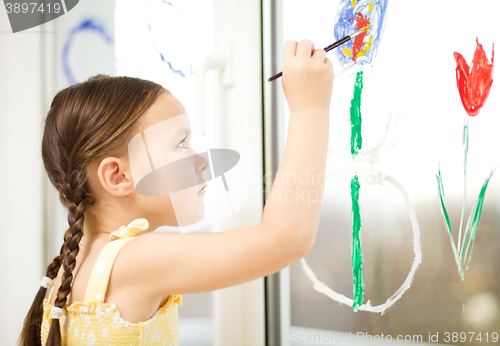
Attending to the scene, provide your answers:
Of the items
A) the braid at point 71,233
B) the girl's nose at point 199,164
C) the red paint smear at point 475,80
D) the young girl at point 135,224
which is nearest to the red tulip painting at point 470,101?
the red paint smear at point 475,80

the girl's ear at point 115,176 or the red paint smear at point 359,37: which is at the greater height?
the red paint smear at point 359,37

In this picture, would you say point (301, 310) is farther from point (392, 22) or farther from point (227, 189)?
point (392, 22)

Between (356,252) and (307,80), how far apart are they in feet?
1.08

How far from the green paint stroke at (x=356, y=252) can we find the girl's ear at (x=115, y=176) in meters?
0.37

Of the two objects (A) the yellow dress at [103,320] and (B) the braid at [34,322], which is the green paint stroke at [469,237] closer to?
(A) the yellow dress at [103,320]

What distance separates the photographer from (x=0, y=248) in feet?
2.89

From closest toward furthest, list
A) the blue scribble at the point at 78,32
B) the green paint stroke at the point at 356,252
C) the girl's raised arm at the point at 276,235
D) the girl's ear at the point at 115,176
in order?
the girl's raised arm at the point at 276,235 → the girl's ear at the point at 115,176 → the green paint stroke at the point at 356,252 → the blue scribble at the point at 78,32

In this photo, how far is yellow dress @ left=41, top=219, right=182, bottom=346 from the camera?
47 centimetres

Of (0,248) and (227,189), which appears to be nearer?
(227,189)

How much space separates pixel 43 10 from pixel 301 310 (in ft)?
2.92

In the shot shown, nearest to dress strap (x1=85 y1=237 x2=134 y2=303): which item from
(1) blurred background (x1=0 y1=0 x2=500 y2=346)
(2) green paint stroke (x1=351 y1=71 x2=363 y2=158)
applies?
(1) blurred background (x1=0 y1=0 x2=500 y2=346)

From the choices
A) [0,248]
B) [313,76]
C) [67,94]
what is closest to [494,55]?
[313,76]

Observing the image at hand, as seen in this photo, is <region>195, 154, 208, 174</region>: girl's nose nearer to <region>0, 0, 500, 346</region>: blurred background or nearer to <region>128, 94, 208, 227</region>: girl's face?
<region>128, 94, 208, 227</region>: girl's face

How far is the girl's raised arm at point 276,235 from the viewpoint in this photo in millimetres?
414
